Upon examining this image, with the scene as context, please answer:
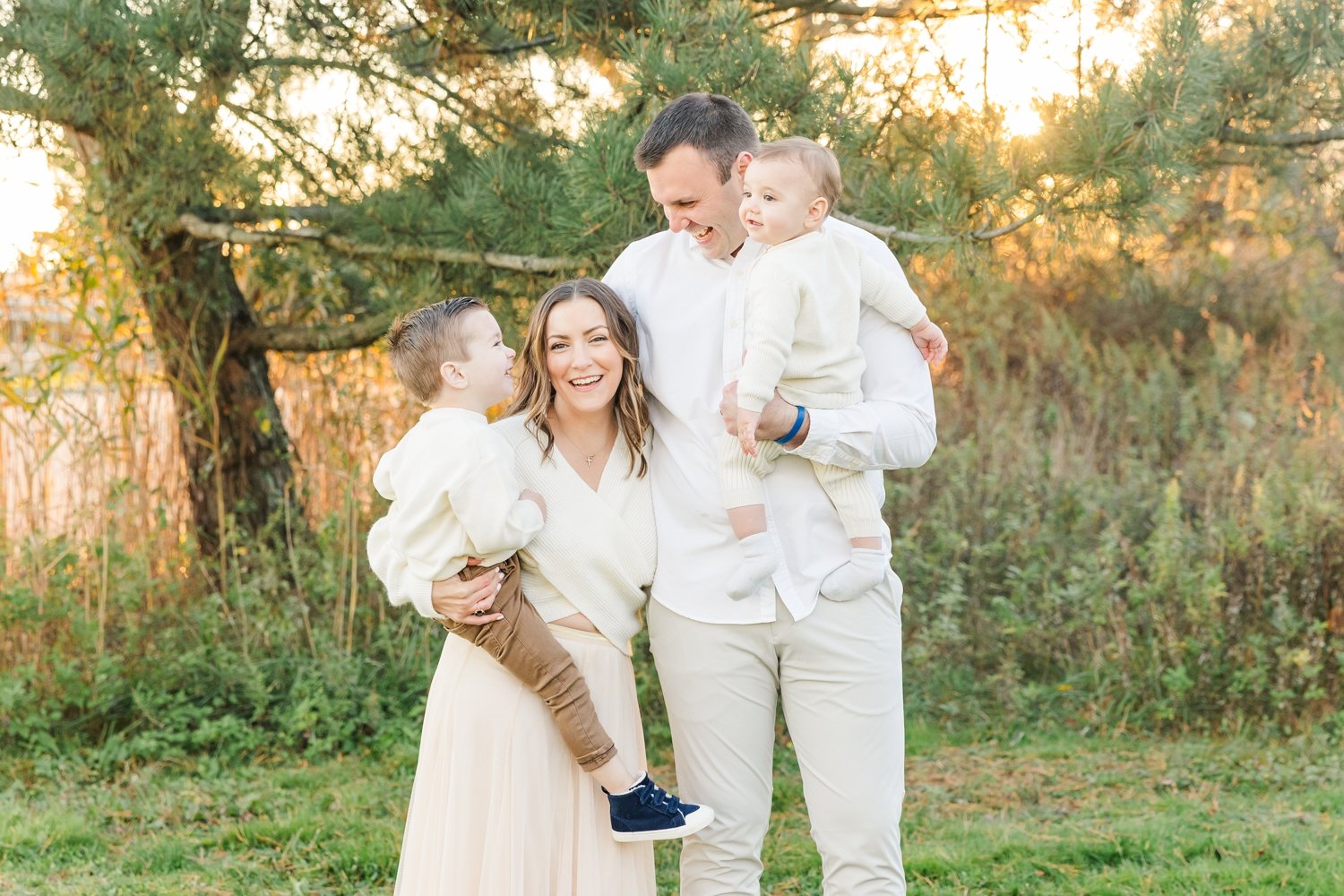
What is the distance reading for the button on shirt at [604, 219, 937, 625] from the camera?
2129 mm

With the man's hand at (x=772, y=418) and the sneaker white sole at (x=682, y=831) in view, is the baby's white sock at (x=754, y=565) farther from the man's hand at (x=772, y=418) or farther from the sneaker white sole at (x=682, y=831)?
the sneaker white sole at (x=682, y=831)

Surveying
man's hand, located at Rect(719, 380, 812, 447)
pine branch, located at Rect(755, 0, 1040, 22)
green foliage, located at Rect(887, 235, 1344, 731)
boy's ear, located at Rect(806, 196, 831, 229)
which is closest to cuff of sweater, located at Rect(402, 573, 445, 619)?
man's hand, located at Rect(719, 380, 812, 447)

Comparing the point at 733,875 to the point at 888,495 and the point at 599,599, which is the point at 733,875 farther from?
the point at 888,495

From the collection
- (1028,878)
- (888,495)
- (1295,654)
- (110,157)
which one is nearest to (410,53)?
(110,157)

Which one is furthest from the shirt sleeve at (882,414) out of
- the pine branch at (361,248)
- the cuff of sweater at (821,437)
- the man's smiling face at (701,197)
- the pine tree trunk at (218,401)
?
the pine tree trunk at (218,401)

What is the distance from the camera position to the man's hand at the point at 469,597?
2.08m

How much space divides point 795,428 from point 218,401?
351 centimetres

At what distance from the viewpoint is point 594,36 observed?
3525mm

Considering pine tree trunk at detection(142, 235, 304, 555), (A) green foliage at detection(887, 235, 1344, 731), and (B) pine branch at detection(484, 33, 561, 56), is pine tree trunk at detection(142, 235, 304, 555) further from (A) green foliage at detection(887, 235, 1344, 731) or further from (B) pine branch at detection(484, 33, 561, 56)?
(A) green foliage at detection(887, 235, 1344, 731)

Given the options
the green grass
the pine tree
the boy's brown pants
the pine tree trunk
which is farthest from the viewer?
the pine tree trunk

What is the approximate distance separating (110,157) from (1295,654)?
4441 millimetres

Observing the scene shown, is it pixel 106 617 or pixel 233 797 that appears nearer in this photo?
pixel 233 797

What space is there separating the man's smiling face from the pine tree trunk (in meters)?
2.99

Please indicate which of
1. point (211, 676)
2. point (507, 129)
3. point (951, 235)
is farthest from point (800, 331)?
point (211, 676)
